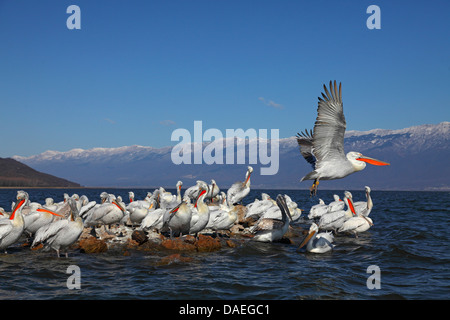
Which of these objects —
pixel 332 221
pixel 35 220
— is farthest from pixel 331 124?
pixel 35 220

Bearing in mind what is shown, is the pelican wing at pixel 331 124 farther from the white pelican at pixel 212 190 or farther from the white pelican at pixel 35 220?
the white pelican at pixel 212 190

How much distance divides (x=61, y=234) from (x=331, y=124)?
747cm

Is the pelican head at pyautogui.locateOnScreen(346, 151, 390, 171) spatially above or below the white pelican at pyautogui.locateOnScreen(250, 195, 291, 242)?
above

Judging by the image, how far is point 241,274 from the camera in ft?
31.5

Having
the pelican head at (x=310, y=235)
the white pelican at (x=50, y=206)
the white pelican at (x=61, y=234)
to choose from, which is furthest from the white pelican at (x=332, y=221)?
the white pelican at (x=50, y=206)

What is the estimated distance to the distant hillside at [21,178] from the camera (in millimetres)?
155562

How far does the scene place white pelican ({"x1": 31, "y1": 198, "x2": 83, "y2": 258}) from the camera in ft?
35.3

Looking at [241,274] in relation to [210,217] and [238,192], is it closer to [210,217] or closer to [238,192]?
[210,217]

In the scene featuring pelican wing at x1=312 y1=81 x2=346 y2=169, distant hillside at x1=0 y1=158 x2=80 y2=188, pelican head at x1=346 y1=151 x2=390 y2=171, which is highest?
pelican wing at x1=312 y1=81 x2=346 y2=169

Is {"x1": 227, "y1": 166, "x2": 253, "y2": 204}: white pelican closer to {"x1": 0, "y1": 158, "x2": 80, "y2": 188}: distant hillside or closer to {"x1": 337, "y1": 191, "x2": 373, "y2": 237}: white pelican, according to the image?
{"x1": 337, "y1": 191, "x2": 373, "y2": 237}: white pelican

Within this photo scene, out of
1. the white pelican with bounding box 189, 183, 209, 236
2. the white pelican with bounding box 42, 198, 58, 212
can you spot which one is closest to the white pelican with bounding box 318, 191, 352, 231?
the white pelican with bounding box 189, 183, 209, 236

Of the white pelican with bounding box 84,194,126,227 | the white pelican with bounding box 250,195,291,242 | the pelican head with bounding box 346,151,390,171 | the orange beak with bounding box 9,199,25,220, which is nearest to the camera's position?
the pelican head with bounding box 346,151,390,171

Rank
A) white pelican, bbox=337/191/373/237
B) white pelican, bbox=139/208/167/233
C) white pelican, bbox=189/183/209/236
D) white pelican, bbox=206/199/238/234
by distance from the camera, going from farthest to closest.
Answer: white pelican, bbox=337/191/373/237 < white pelican, bbox=206/199/238/234 < white pelican, bbox=139/208/167/233 < white pelican, bbox=189/183/209/236

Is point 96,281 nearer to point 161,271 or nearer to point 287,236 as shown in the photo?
point 161,271
